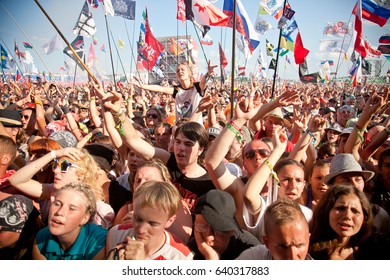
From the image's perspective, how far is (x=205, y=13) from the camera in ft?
23.7

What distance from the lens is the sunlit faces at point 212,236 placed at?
1937 millimetres

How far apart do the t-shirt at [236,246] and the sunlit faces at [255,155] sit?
809 mm

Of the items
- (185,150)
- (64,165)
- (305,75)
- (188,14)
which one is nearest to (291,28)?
(305,75)

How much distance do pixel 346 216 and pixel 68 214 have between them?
6.22ft

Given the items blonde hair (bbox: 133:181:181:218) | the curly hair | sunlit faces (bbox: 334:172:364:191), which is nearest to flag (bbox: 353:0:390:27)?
sunlit faces (bbox: 334:172:364:191)

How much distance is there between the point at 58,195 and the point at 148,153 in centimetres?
101

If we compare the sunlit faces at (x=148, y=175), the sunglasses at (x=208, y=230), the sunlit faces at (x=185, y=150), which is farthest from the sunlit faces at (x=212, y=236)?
the sunlit faces at (x=185, y=150)

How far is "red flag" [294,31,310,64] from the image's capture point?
32.1ft

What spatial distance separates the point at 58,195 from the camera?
201cm

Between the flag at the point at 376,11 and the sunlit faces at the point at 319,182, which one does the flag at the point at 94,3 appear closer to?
the flag at the point at 376,11

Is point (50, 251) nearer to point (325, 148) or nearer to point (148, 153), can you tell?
point (148, 153)

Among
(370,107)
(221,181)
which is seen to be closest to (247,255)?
(221,181)

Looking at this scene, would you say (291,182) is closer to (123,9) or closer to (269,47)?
(123,9)

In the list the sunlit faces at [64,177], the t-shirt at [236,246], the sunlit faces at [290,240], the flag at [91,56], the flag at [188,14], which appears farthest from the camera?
the flag at [91,56]
